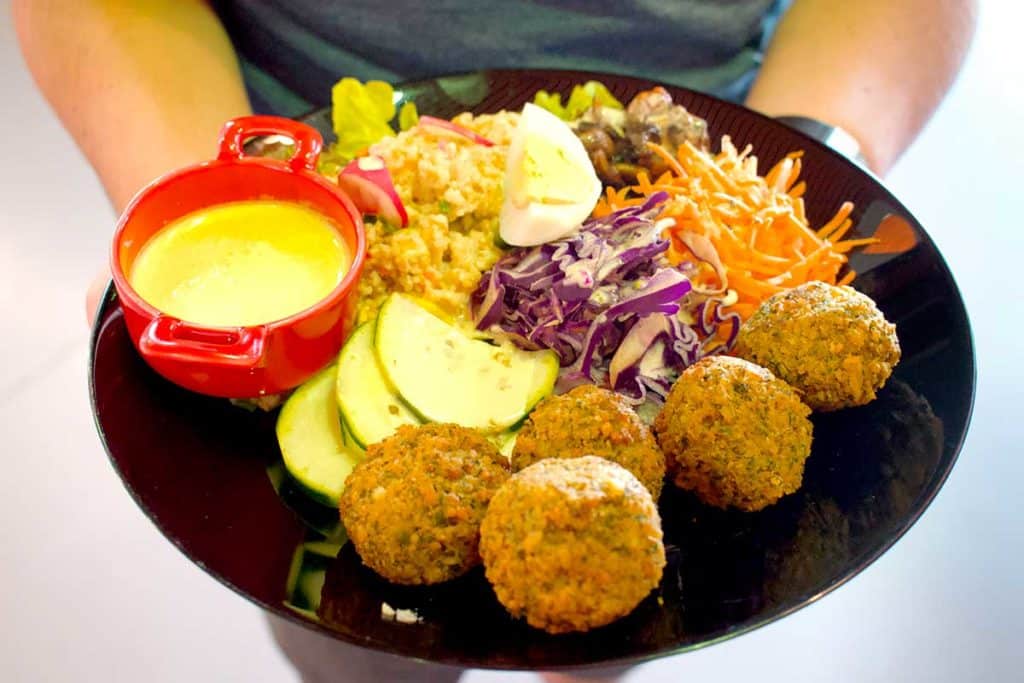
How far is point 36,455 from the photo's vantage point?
2.33 m

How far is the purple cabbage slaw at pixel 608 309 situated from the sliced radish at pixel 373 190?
9.6 inches

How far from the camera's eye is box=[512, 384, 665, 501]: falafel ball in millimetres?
1323

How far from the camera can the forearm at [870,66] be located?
238 cm

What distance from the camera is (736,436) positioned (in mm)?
1356

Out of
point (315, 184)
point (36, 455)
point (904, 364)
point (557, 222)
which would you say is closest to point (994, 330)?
point (904, 364)

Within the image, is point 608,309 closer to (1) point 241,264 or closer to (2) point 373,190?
(2) point 373,190

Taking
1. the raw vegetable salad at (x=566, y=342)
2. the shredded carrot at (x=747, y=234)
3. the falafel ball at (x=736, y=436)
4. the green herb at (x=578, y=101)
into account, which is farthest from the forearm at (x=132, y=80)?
the falafel ball at (x=736, y=436)

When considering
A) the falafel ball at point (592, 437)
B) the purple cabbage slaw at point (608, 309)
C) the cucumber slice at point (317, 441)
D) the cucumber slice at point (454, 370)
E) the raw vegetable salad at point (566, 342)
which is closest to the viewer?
the raw vegetable salad at point (566, 342)

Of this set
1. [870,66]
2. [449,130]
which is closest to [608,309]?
[449,130]

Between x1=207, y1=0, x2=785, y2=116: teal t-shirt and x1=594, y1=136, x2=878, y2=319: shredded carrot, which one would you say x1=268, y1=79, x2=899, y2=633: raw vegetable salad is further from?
x1=207, y1=0, x2=785, y2=116: teal t-shirt

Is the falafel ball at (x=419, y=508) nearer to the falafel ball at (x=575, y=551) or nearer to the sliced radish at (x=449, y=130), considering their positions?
the falafel ball at (x=575, y=551)

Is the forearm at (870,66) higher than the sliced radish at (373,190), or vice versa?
the forearm at (870,66)

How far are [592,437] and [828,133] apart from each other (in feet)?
4.45

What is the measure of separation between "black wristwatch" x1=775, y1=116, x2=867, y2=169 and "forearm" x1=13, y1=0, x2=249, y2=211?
1513mm
